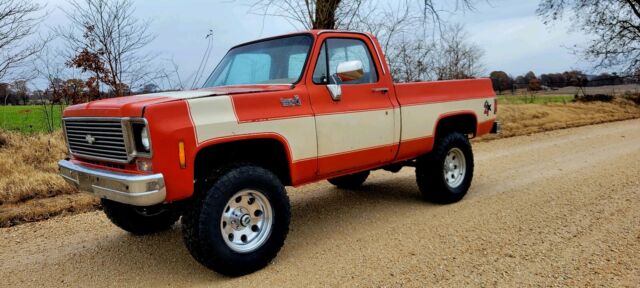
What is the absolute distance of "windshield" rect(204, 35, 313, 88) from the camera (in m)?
4.49

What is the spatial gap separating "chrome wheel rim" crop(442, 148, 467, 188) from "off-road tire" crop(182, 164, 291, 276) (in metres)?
2.68

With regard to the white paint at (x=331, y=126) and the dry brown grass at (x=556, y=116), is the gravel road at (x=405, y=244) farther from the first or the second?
the dry brown grass at (x=556, y=116)

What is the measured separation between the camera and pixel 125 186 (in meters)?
3.34

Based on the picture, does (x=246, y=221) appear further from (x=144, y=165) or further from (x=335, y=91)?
(x=335, y=91)

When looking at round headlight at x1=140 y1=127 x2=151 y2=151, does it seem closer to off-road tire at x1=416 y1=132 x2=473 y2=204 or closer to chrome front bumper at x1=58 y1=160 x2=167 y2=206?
chrome front bumper at x1=58 y1=160 x2=167 y2=206

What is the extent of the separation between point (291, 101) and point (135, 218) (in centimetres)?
204

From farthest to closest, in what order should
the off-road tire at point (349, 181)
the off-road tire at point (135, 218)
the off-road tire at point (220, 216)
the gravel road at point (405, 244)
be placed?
the off-road tire at point (349, 181), the off-road tire at point (135, 218), the gravel road at point (405, 244), the off-road tire at point (220, 216)

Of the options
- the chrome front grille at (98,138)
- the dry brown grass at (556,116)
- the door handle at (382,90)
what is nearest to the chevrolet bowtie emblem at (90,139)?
the chrome front grille at (98,138)

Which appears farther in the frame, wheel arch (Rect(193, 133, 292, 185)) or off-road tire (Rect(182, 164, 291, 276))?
wheel arch (Rect(193, 133, 292, 185))

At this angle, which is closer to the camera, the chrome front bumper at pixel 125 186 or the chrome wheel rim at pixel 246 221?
the chrome front bumper at pixel 125 186

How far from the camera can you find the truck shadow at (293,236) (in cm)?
398

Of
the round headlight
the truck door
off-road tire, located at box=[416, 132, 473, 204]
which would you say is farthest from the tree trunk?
the round headlight

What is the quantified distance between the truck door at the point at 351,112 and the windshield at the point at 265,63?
190 millimetres

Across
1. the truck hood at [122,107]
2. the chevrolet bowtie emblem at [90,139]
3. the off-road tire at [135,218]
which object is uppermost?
the truck hood at [122,107]
